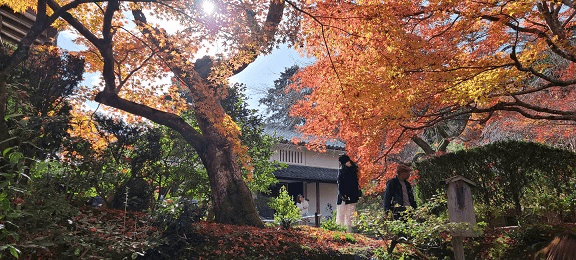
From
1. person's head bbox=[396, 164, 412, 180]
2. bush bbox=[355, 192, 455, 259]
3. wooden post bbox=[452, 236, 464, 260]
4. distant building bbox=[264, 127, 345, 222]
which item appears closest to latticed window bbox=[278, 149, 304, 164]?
distant building bbox=[264, 127, 345, 222]

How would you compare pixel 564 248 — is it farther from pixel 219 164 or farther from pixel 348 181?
pixel 348 181

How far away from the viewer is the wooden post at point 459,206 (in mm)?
5809

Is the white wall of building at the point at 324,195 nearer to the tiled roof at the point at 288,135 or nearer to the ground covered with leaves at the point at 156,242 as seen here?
the tiled roof at the point at 288,135

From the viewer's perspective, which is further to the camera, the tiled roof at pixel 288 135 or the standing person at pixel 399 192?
the tiled roof at pixel 288 135

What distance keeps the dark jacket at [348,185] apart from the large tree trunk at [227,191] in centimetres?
266

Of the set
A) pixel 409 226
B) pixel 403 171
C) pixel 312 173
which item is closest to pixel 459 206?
pixel 409 226

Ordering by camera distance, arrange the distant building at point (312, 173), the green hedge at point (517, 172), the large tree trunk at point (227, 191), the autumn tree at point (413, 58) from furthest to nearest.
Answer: the distant building at point (312, 173) < the large tree trunk at point (227, 191) < the green hedge at point (517, 172) < the autumn tree at point (413, 58)

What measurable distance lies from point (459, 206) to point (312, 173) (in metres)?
15.1

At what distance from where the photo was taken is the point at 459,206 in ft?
19.8

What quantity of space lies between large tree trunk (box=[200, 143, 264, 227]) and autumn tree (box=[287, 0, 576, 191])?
9.00 feet

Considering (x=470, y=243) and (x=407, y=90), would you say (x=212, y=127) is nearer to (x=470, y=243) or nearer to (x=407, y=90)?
Result: (x=407, y=90)

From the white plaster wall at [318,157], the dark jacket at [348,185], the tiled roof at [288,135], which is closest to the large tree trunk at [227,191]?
the dark jacket at [348,185]

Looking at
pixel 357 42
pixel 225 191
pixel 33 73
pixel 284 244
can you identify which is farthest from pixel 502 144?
pixel 33 73

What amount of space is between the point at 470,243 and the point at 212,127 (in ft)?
19.4
